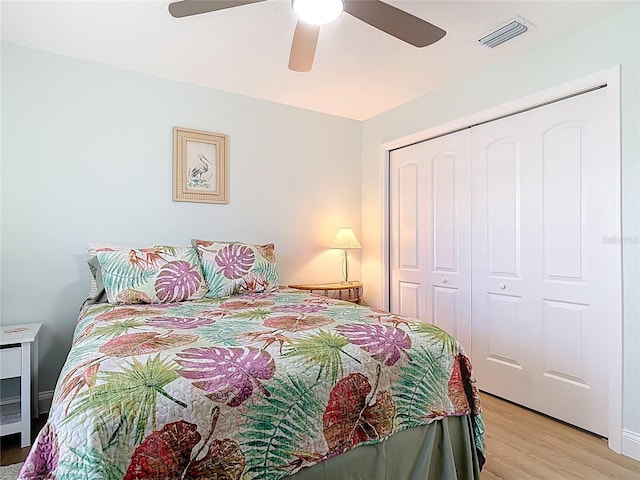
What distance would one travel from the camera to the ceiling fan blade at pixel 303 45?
1.87 meters

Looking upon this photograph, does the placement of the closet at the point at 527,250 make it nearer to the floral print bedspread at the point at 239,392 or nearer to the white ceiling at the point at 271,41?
the white ceiling at the point at 271,41

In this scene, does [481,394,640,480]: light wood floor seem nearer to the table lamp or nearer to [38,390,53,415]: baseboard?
the table lamp

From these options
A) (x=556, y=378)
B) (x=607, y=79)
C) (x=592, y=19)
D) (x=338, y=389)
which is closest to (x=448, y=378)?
(x=338, y=389)

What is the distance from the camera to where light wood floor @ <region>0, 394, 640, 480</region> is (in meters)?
1.82

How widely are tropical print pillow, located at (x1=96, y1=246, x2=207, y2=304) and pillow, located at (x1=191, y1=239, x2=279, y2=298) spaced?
3.3 inches

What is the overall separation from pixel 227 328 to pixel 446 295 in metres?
2.09

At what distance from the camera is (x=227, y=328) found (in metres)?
1.57

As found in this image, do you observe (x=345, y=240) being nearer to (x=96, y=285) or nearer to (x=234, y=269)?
(x=234, y=269)

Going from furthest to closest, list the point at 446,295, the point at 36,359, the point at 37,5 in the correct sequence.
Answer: the point at 446,295 < the point at 36,359 < the point at 37,5

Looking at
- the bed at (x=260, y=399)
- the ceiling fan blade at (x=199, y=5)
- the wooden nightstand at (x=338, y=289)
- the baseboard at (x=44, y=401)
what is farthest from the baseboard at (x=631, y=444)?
the baseboard at (x=44, y=401)

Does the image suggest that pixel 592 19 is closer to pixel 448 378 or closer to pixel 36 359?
pixel 448 378

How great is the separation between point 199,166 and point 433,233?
6.41 feet

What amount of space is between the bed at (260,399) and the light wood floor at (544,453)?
36 centimetres

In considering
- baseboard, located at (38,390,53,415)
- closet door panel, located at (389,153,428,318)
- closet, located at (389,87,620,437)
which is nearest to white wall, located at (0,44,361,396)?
baseboard, located at (38,390,53,415)
